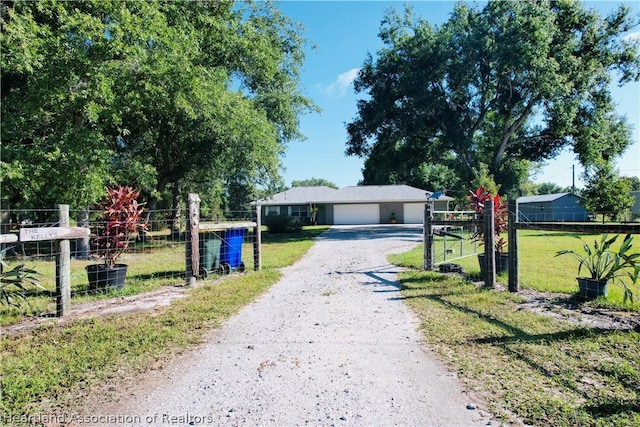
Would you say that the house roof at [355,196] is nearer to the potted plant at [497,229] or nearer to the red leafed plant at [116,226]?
the potted plant at [497,229]

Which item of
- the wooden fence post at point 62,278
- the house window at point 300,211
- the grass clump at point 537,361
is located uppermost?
the house window at point 300,211

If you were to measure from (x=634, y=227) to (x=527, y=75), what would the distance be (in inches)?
743

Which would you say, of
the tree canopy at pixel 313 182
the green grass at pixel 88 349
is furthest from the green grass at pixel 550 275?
the tree canopy at pixel 313 182

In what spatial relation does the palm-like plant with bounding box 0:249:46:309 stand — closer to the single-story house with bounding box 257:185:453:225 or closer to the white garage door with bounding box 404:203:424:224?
the single-story house with bounding box 257:185:453:225

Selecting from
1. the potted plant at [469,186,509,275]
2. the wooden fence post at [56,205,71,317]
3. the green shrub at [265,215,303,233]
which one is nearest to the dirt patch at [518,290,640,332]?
the potted plant at [469,186,509,275]

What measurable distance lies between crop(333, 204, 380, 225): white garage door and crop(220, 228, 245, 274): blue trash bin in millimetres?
27396

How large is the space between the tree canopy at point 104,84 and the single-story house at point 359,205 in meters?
20.4

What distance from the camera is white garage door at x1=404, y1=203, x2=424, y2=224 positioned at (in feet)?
115

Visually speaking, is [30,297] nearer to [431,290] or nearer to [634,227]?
[431,290]

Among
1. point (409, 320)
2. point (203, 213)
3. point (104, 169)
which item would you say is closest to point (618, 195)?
point (409, 320)

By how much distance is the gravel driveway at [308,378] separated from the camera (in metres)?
2.74

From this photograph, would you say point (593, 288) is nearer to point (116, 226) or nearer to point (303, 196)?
point (116, 226)

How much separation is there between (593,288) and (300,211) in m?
32.4

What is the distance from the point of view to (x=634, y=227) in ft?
15.1
